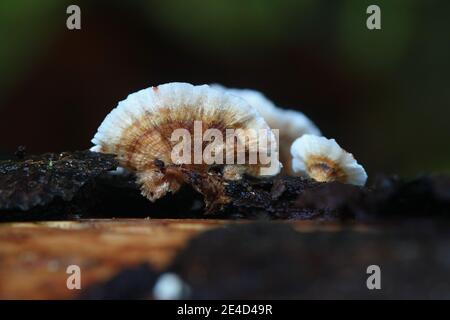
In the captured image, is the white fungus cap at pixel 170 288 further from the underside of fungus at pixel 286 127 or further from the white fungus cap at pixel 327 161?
the underside of fungus at pixel 286 127

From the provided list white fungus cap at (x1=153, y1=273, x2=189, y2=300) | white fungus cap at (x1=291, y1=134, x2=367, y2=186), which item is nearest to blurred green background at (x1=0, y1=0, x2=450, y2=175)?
white fungus cap at (x1=291, y1=134, x2=367, y2=186)

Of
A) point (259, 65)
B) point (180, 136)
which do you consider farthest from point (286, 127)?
point (259, 65)

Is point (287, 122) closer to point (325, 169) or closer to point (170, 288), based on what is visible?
point (325, 169)

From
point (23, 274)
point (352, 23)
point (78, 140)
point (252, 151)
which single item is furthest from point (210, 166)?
point (78, 140)

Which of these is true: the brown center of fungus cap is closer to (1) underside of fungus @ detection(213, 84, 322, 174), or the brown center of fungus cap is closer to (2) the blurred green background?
(1) underside of fungus @ detection(213, 84, 322, 174)

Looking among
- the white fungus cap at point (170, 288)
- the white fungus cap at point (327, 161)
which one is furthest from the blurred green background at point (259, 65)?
the white fungus cap at point (170, 288)

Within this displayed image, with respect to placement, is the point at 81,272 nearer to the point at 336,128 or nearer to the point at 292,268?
the point at 292,268
